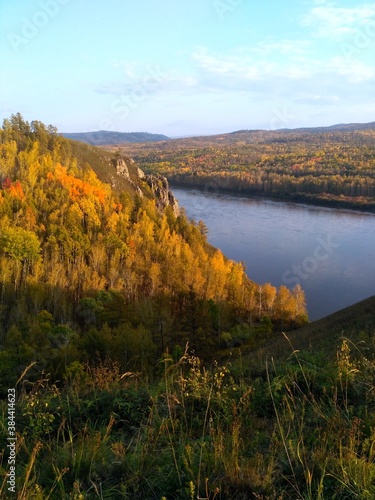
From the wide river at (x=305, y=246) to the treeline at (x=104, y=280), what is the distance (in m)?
5.01

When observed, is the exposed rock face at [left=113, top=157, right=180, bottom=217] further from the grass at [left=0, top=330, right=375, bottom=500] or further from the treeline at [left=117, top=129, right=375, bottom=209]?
the grass at [left=0, top=330, right=375, bottom=500]

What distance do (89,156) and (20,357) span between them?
156ft

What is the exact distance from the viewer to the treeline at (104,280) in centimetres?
2341

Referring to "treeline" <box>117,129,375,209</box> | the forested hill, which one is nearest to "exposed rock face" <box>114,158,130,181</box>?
the forested hill

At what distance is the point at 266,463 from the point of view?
2564 millimetres

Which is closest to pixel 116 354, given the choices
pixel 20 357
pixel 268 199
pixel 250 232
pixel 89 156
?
pixel 20 357

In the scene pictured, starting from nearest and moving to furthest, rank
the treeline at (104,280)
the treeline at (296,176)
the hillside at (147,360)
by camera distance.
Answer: the hillside at (147,360) < the treeline at (104,280) < the treeline at (296,176)

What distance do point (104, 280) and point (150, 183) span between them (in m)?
33.3

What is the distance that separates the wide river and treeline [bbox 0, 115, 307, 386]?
501cm

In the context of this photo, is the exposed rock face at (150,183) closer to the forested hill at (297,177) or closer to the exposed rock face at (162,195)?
the exposed rock face at (162,195)

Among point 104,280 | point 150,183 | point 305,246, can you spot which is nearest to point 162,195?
point 150,183

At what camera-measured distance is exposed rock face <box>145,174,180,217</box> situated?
195 ft

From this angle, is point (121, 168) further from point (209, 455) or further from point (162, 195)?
point (209, 455)

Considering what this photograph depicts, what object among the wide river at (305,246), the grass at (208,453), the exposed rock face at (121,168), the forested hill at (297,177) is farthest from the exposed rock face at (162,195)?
the grass at (208,453)
